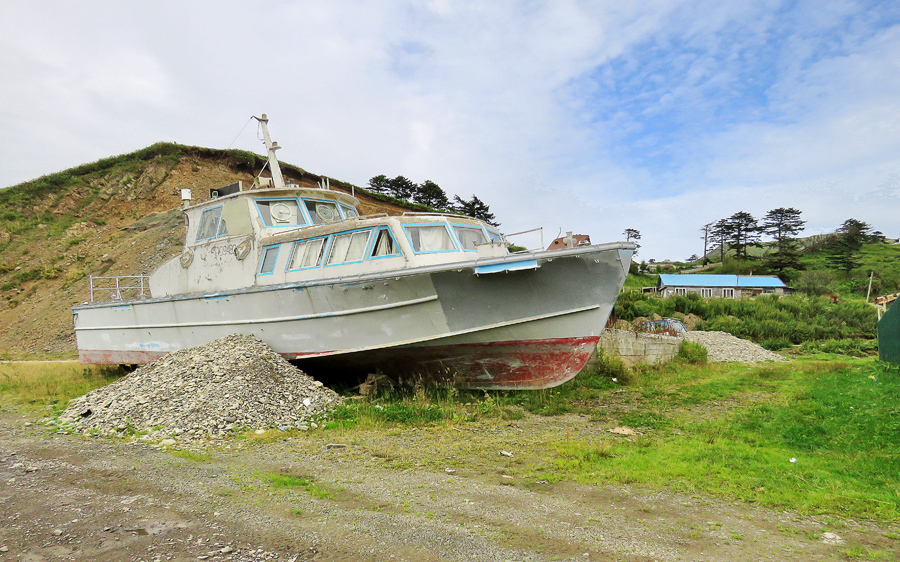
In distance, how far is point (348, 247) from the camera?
9.29 m

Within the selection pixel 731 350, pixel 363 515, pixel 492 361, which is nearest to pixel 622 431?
pixel 492 361

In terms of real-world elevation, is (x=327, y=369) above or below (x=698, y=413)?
above

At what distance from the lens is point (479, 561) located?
3469mm

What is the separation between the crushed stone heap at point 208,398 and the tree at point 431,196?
126 ft

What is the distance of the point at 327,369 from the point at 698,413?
23.6 feet

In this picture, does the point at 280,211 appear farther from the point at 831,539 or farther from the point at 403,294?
the point at 831,539

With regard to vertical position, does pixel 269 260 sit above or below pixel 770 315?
above

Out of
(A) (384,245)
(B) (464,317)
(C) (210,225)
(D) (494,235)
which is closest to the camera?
(B) (464,317)

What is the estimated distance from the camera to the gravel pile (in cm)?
Result: 1720

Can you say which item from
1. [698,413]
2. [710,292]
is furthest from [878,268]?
[698,413]

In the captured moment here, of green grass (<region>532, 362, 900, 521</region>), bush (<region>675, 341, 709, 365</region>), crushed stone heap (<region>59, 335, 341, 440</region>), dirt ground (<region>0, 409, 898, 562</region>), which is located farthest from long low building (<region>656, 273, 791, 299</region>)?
dirt ground (<region>0, 409, 898, 562</region>)

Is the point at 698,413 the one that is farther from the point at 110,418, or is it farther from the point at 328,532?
the point at 110,418

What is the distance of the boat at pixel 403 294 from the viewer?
8.38 metres

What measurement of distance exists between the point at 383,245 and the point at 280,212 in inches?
136
